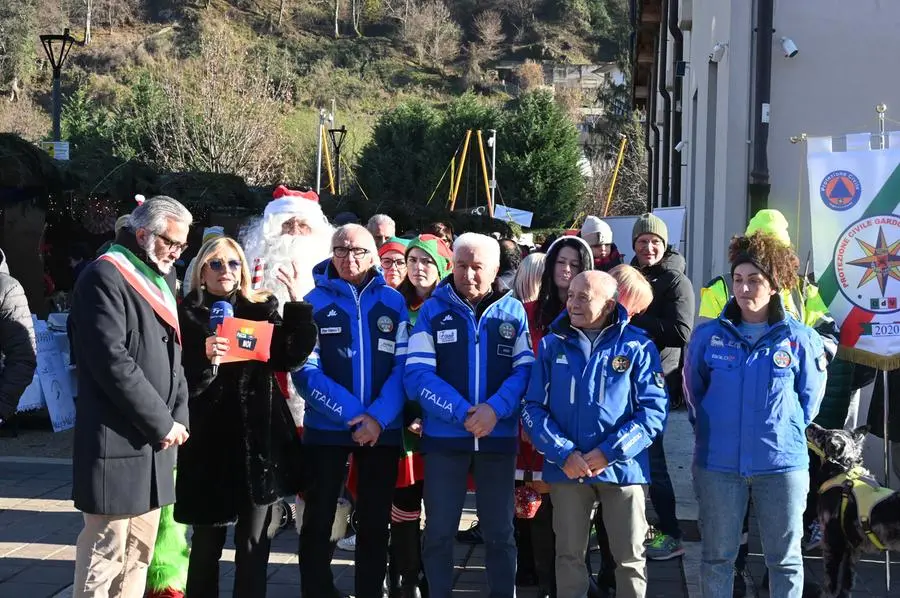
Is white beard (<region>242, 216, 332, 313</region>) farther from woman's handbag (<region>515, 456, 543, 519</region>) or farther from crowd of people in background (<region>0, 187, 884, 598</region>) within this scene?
woman's handbag (<region>515, 456, 543, 519</region>)

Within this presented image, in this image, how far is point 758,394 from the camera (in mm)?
4680

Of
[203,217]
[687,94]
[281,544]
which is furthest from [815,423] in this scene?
[687,94]

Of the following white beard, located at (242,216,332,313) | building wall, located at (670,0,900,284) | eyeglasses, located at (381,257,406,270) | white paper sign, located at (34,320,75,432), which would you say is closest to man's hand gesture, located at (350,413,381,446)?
white beard, located at (242,216,332,313)

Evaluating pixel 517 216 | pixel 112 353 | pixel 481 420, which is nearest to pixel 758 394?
pixel 481 420

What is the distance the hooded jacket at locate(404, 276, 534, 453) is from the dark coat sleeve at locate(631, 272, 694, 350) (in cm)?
127

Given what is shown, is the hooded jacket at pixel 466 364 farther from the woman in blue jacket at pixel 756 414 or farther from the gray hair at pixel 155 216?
the gray hair at pixel 155 216

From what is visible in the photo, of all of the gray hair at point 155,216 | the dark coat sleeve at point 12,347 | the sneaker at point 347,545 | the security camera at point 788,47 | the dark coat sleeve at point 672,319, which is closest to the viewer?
the gray hair at point 155,216

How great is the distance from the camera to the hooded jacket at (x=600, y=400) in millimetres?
4629

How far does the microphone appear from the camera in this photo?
4.73m

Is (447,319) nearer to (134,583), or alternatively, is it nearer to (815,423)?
(134,583)

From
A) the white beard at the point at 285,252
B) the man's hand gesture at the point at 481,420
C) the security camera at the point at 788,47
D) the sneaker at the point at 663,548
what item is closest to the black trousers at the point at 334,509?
the man's hand gesture at the point at 481,420

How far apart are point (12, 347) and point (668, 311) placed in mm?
3518

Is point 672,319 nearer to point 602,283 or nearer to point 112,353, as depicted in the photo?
point 602,283

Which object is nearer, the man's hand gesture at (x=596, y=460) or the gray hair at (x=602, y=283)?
the man's hand gesture at (x=596, y=460)
